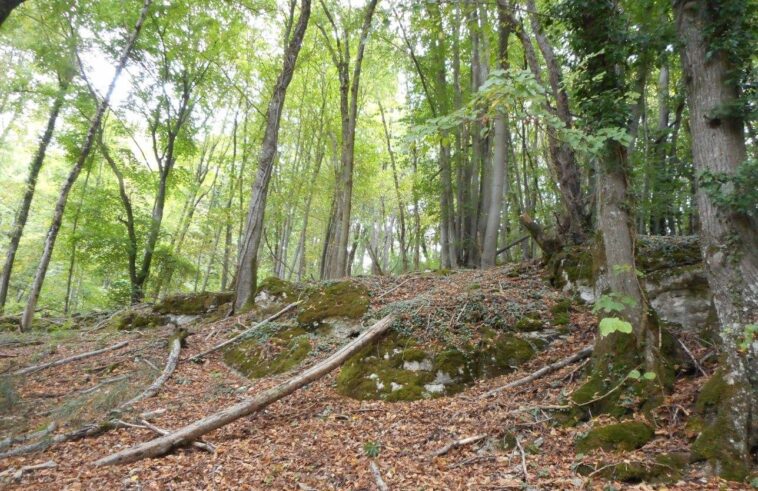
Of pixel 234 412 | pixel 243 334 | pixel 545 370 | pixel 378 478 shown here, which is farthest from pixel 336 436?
pixel 243 334

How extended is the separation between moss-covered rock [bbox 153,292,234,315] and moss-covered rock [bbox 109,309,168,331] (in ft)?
0.78

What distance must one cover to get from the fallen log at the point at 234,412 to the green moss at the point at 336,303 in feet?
4.61

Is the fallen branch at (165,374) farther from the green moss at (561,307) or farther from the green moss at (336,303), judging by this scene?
the green moss at (561,307)

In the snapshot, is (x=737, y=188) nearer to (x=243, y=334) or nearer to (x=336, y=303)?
(x=336, y=303)

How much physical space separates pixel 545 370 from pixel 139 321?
30.9 ft

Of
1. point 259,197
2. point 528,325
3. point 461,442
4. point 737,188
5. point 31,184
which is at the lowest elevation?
point 461,442

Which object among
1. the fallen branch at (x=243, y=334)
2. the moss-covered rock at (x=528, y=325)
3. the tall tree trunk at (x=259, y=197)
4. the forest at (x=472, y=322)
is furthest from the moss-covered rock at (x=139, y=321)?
the moss-covered rock at (x=528, y=325)

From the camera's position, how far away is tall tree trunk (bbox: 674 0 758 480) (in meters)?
2.74

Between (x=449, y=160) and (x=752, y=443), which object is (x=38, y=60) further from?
(x=752, y=443)

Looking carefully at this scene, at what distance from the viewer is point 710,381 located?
3.12 meters

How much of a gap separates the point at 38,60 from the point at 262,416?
13010 millimetres

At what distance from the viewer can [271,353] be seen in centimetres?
680

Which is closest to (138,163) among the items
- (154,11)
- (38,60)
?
(38,60)

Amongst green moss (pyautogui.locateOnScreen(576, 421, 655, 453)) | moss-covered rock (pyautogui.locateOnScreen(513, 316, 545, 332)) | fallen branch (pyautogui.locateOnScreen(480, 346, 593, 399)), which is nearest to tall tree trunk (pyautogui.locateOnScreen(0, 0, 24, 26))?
fallen branch (pyautogui.locateOnScreen(480, 346, 593, 399))
